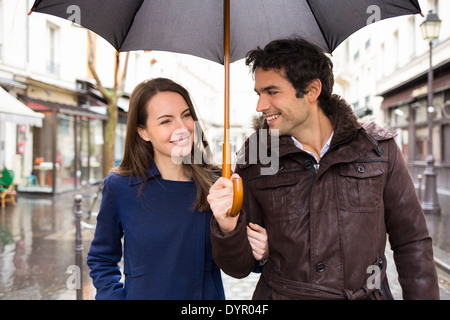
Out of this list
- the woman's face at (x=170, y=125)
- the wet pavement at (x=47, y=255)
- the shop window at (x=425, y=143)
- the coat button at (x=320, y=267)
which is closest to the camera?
the coat button at (x=320, y=267)

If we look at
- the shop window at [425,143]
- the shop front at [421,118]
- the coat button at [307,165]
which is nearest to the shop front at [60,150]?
the shop front at [421,118]

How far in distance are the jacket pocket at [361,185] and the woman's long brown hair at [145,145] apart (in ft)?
2.41

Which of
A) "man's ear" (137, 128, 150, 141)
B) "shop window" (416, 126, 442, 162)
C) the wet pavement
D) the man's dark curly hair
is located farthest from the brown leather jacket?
"shop window" (416, 126, 442, 162)

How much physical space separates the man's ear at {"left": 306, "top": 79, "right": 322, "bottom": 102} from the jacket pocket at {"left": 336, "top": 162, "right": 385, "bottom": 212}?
402mm

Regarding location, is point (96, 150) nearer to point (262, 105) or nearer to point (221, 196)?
point (262, 105)

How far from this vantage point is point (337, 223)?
1.73m

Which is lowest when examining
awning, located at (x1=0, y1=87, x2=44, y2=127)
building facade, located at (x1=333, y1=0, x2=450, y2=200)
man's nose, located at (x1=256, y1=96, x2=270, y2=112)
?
man's nose, located at (x1=256, y1=96, x2=270, y2=112)

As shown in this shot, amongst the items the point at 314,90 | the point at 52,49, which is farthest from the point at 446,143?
the point at 52,49

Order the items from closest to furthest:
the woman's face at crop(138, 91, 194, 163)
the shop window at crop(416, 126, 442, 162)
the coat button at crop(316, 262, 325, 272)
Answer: the coat button at crop(316, 262, 325, 272) → the woman's face at crop(138, 91, 194, 163) → the shop window at crop(416, 126, 442, 162)

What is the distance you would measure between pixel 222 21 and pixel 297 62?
1.70 ft

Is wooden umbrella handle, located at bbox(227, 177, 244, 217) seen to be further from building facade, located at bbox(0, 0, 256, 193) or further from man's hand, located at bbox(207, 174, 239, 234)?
building facade, located at bbox(0, 0, 256, 193)

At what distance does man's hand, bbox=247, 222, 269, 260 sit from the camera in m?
1.77

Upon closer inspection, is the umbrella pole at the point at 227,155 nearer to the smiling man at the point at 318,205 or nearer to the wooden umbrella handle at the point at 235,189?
the wooden umbrella handle at the point at 235,189

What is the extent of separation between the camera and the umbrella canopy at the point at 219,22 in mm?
1967
